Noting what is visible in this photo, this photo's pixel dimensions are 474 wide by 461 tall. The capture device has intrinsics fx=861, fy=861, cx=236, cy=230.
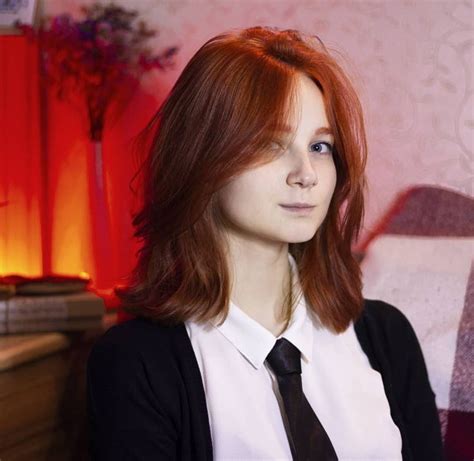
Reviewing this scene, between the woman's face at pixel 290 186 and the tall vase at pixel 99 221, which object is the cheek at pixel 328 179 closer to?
the woman's face at pixel 290 186

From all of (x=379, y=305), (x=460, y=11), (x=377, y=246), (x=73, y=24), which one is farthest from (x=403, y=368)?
(x=73, y=24)

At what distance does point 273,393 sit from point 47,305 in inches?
26.3

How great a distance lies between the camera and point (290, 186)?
1.45 m

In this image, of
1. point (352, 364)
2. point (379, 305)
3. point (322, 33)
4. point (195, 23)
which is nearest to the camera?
point (352, 364)

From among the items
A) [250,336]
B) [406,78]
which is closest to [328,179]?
[250,336]

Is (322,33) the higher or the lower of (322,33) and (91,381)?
the higher

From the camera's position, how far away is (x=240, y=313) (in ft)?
5.08

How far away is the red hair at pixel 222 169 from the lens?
56.6 inches

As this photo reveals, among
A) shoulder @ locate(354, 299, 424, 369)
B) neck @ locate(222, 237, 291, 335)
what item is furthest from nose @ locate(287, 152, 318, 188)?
shoulder @ locate(354, 299, 424, 369)

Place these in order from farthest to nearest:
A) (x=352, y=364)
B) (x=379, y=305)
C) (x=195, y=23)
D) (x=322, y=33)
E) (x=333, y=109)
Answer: (x=195, y=23) < (x=322, y=33) < (x=379, y=305) < (x=352, y=364) < (x=333, y=109)

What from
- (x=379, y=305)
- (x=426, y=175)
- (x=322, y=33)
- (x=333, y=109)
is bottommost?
(x=379, y=305)

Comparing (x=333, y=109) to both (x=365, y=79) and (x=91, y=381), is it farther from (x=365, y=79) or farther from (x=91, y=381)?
(x=91, y=381)

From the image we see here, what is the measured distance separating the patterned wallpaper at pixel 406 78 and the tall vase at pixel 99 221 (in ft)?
1.87

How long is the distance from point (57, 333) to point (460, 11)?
111 cm
